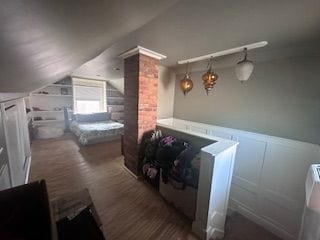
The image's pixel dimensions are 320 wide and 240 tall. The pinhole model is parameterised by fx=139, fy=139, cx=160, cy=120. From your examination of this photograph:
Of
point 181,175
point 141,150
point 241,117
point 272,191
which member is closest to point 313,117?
point 241,117

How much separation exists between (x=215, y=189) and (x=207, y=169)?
0.28 metres

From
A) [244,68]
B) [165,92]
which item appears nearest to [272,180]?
[244,68]

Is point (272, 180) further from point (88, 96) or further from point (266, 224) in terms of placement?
point (88, 96)

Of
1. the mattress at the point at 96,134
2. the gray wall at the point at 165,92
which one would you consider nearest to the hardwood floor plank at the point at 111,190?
the mattress at the point at 96,134

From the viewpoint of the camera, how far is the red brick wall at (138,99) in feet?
8.00

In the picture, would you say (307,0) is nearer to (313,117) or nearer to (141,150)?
(313,117)

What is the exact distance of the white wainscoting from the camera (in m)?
1.90

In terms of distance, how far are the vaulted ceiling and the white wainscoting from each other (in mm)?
1376

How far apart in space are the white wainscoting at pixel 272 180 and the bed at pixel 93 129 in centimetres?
377

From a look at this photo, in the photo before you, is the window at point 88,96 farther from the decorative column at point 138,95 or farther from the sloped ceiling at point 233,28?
the sloped ceiling at point 233,28

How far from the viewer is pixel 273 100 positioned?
7.32 ft

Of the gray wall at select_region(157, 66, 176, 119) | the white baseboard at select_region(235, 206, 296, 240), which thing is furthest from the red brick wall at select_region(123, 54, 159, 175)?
the white baseboard at select_region(235, 206, 296, 240)

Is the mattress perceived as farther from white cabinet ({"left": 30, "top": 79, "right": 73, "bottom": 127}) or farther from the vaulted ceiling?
the vaulted ceiling

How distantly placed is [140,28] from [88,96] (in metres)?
5.25
